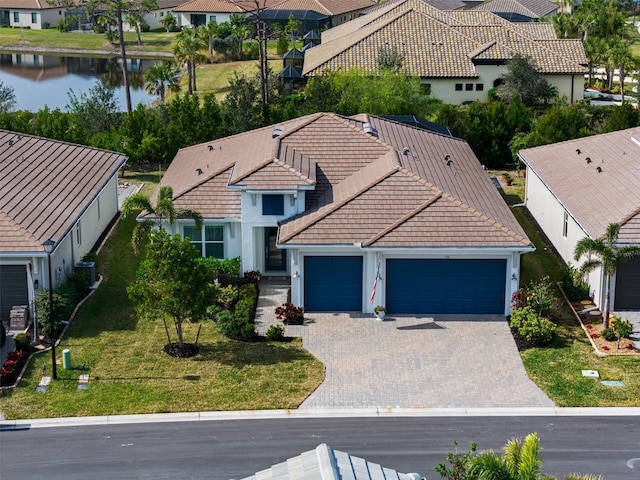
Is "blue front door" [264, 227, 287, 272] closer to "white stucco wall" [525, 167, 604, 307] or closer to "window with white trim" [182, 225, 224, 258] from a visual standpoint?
"window with white trim" [182, 225, 224, 258]

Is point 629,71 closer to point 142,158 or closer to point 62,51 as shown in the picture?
point 142,158

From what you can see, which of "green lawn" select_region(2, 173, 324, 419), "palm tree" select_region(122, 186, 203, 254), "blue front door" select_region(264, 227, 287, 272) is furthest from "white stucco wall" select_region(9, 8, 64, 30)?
"green lawn" select_region(2, 173, 324, 419)

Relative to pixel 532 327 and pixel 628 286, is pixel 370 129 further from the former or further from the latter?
pixel 532 327

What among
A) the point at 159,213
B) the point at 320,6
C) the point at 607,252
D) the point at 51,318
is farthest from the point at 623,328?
the point at 320,6

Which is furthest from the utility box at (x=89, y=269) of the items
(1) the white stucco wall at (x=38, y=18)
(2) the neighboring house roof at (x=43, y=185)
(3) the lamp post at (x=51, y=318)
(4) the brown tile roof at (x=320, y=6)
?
(1) the white stucco wall at (x=38, y=18)

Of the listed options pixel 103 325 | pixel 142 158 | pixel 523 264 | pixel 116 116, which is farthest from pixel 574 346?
pixel 116 116

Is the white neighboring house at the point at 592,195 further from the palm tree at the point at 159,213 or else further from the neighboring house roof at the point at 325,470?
the neighboring house roof at the point at 325,470
